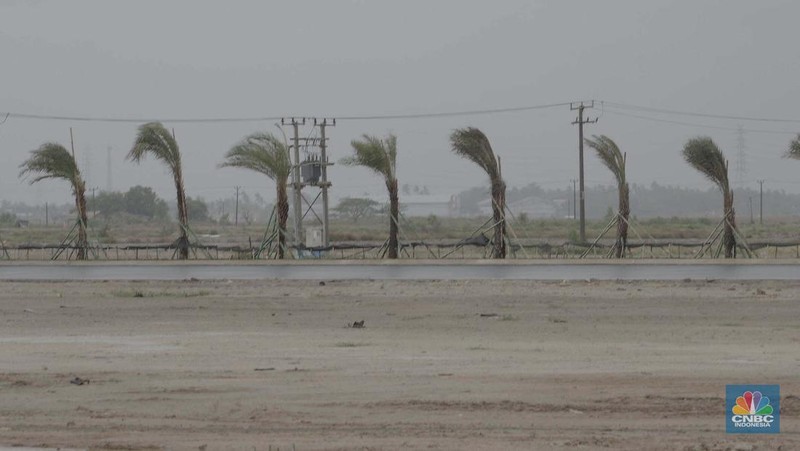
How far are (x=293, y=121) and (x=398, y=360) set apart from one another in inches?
1429

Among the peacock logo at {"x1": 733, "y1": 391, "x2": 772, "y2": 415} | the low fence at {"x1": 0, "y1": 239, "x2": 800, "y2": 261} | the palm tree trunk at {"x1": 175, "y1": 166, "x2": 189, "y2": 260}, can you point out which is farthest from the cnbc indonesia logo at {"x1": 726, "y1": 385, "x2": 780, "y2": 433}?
the palm tree trunk at {"x1": 175, "y1": 166, "x2": 189, "y2": 260}

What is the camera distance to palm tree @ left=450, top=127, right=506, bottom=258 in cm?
3519

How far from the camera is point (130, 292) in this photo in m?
21.9

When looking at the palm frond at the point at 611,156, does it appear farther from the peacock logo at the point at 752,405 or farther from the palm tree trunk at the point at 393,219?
the peacock logo at the point at 752,405

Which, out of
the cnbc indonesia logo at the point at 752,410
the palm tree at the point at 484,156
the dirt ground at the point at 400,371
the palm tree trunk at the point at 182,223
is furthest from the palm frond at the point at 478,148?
the cnbc indonesia logo at the point at 752,410

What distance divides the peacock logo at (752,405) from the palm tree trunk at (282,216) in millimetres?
27496

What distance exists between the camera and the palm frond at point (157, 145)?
3869 cm

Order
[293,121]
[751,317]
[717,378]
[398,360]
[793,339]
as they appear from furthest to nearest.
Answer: [293,121] → [751,317] → [793,339] → [398,360] → [717,378]

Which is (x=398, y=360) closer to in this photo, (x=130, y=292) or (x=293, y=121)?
(x=130, y=292)

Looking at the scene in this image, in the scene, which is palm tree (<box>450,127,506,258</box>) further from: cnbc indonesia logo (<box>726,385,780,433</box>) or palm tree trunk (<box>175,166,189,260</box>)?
cnbc indonesia logo (<box>726,385,780,433</box>)

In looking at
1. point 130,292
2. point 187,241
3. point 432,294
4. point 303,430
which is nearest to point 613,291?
point 432,294

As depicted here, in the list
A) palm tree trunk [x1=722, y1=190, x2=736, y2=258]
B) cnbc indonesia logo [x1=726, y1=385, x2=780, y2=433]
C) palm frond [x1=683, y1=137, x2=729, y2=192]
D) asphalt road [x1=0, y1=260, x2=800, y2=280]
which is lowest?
cnbc indonesia logo [x1=726, y1=385, x2=780, y2=433]

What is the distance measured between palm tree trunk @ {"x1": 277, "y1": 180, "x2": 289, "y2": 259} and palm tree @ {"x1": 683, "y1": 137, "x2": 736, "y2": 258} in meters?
13.0

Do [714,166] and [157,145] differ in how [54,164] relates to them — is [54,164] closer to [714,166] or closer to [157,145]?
[157,145]
